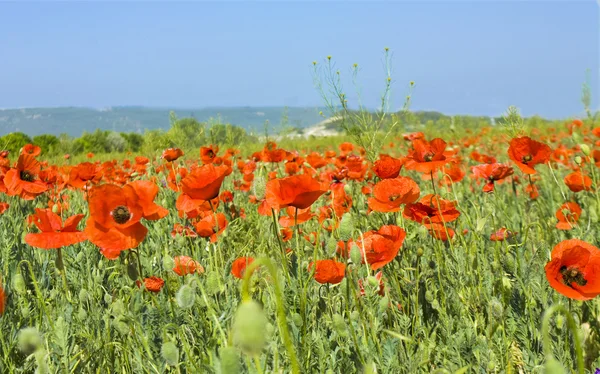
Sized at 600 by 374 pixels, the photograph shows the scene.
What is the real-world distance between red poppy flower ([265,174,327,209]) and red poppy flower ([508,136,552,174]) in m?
1.15

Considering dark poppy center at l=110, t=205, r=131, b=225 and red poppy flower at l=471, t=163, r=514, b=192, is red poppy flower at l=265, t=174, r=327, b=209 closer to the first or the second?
dark poppy center at l=110, t=205, r=131, b=225

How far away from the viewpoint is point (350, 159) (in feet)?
9.14

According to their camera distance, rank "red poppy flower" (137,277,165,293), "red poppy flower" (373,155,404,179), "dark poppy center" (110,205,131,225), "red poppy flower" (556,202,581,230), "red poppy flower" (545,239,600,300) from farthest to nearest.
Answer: "red poppy flower" (556,202,581,230) < "red poppy flower" (373,155,404,179) < "red poppy flower" (137,277,165,293) < "dark poppy center" (110,205,131,225) < "red poppy flower" (545,239,600,300)

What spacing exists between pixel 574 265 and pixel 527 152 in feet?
3.51

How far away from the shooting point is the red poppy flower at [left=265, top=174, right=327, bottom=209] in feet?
4.33

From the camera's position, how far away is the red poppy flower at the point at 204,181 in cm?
152

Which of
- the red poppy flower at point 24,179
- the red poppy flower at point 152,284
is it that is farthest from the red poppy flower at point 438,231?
the red poppy flower at point 24,179

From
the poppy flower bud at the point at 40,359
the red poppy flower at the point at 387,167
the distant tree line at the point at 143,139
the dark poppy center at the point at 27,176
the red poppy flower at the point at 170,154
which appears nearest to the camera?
the poppy flower bud at the point at 40,359

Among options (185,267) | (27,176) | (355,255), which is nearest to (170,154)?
(27,176)

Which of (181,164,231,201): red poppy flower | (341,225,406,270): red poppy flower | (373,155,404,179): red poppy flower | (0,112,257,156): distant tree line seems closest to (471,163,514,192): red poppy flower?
(373,155,404,179): red poppy flower

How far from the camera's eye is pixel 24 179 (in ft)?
7.79

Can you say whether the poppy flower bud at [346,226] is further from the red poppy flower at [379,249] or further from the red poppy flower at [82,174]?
the red poppy flower at [82,174]

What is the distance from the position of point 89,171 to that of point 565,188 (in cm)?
331

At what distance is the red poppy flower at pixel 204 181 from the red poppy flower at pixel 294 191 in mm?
230
